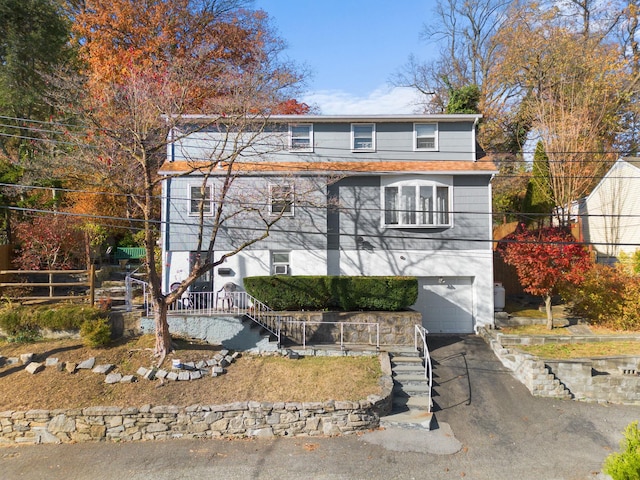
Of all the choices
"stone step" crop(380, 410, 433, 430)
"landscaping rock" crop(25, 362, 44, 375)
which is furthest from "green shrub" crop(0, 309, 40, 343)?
"stone step" crop(380, 410, 433, 430)

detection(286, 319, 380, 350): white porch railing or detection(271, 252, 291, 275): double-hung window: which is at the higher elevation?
detection(271, 252, 291, 275): double-hung window

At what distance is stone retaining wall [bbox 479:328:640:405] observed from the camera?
34.4 feet

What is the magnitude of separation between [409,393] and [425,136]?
9.29m

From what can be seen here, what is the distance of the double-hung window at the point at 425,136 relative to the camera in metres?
15.1

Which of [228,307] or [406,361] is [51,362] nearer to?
[228,307]

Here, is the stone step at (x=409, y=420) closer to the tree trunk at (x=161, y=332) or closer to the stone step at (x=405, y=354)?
the stone step at (x=405, y=354)

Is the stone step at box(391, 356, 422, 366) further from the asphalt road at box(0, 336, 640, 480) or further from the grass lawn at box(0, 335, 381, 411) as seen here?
the asphalt road at box(0, 336, 640, 480)

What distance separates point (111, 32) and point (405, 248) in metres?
18.9

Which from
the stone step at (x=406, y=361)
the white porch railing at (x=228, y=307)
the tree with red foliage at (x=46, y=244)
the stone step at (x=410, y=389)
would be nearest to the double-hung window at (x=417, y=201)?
the stone step at (x=406, y=361)

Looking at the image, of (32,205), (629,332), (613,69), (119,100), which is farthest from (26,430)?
(613,69)

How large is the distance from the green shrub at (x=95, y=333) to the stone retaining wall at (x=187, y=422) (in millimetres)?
2217

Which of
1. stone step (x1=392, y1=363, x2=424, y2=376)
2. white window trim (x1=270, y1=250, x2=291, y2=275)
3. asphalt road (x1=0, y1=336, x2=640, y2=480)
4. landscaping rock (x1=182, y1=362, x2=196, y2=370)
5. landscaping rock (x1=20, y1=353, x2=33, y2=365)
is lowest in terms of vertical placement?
asphalt road (x1=0, y1=336, x2=640, y2=480)

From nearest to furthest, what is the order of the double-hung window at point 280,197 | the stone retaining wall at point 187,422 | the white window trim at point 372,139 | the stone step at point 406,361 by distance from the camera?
the stone retaining wall at point 187,422 → the stone step at point 406,361 → the double-hung window at point 280,197 → the white window trim at point 372,139

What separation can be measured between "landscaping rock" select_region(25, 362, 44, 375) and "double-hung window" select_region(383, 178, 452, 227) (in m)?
10.9
